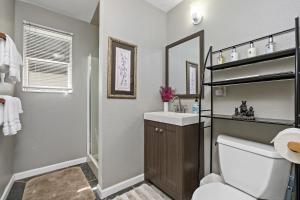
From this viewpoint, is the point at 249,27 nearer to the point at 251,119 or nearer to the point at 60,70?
the point at 251,119

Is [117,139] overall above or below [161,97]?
below

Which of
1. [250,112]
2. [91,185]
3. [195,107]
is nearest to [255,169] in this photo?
[250,112]

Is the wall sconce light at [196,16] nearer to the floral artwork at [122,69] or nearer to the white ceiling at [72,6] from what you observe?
the floral artwork at [122,69]

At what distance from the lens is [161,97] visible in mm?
2139

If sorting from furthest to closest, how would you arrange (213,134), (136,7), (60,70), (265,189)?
(60,70) → (136,7) → (213,134) → (265,189)

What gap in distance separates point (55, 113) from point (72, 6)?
1709 millimetres

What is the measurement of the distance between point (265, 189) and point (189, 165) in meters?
0.64

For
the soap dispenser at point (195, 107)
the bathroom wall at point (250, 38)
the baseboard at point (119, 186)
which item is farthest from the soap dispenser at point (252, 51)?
the baseboard at point (119, 186)

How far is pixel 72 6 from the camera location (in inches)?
82.7

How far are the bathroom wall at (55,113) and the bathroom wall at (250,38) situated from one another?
6.58 feet

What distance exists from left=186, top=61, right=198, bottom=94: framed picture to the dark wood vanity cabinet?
21.0 inches

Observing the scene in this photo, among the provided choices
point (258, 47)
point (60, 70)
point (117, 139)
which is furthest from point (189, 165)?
point (60, 70)

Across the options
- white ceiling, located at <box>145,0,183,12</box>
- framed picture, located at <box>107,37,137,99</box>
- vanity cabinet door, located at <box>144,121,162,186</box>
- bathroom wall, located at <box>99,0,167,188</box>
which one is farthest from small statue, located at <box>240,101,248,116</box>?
white ceiling, located at <box>145,0,183,12</box>

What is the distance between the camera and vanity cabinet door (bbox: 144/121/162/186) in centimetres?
168
